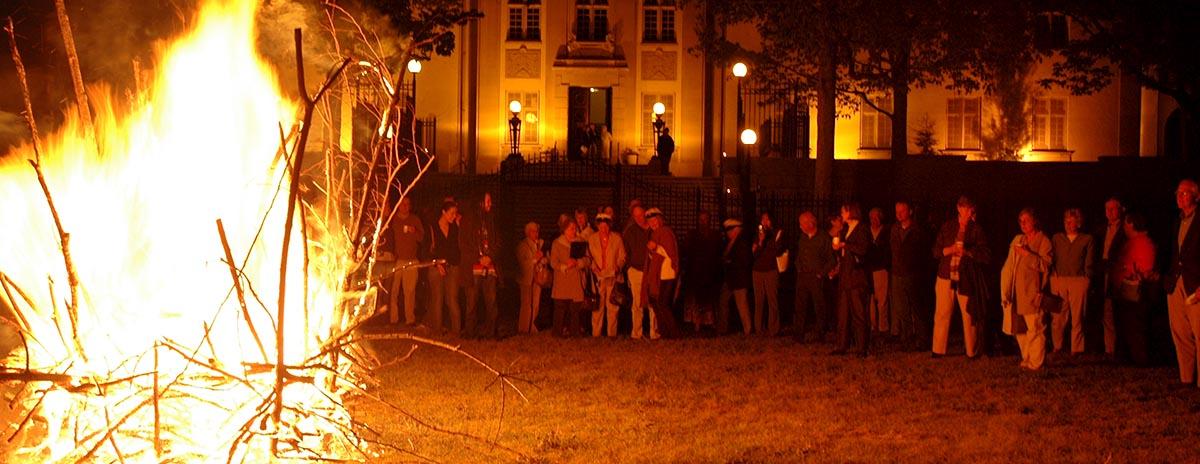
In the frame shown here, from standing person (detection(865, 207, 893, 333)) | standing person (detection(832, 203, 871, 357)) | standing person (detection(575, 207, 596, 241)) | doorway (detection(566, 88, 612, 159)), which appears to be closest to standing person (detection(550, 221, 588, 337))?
standing person (detection(575, 207, 596, 241))

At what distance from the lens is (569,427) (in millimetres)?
9820

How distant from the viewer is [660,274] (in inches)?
654

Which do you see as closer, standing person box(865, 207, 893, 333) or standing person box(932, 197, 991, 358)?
standing person box(932, 197, 991, 358)

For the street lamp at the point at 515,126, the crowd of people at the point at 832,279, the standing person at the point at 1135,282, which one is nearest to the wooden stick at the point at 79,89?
the crowd of people at the point at 832,279

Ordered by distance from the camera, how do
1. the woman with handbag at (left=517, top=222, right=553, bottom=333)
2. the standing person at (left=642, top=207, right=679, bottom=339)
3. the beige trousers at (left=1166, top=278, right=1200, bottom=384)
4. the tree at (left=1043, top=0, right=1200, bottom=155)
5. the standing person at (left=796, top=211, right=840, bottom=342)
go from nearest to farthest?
the beige trousers at (left=1166, top=278, right=1200, bottom=384) < the standing person at (left=796, top=211, right=840, bottom=342) < the standing person at (left=642, top=207, right=679, bottom=339) < the woman with handbag at (left=517, top=222, right=553, bottom=333) < the tree at (left=1043, top=0, right=1200, bottom=155)

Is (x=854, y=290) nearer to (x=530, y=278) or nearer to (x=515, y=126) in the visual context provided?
(x=530, y=278)

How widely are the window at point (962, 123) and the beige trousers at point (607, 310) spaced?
28.5 m

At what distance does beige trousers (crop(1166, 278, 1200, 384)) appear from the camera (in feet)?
39.1

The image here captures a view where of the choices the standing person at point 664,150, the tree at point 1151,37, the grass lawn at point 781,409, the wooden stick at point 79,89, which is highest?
the tree at point 1151,37

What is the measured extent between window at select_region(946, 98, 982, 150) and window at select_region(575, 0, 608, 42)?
11834 millimetres

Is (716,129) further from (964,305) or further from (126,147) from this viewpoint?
(126,147)

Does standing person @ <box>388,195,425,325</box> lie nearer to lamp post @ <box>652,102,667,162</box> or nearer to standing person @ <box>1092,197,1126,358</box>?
standing person @ <box>1092,197,1126,358</box>

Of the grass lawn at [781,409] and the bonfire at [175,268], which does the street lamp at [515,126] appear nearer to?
the grass lawn at [781,409]

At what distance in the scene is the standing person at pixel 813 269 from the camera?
16109mm
